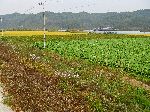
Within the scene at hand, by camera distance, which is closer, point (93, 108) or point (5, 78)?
point (93, 108)

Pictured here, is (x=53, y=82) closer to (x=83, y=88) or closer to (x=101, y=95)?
(x=83, y=88)

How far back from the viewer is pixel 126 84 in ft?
71.6

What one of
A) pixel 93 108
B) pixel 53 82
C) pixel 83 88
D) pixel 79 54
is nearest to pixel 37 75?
pixel 53 82

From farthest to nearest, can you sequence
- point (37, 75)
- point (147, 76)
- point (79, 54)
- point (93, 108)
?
point (79, 54) < point (147, 76) < point (37, 75) < point (93, 108)

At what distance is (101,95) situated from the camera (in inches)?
693

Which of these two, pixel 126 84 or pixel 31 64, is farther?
pixel 31 64

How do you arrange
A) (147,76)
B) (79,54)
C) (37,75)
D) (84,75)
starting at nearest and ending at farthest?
1. (37,75)
2. (84,75)
3. (147,76)
4. (79,54)

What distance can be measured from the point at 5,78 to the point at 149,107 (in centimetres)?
677

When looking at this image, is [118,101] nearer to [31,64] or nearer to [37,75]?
[37,75]

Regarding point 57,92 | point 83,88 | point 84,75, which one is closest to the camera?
point 57,92

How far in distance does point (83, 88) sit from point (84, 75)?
190 inches

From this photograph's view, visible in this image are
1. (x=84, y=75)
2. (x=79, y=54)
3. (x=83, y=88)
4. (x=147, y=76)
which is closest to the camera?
(x=83, y=88)

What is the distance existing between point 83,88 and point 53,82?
163 centimetres


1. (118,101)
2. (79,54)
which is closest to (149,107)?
(118,101)
